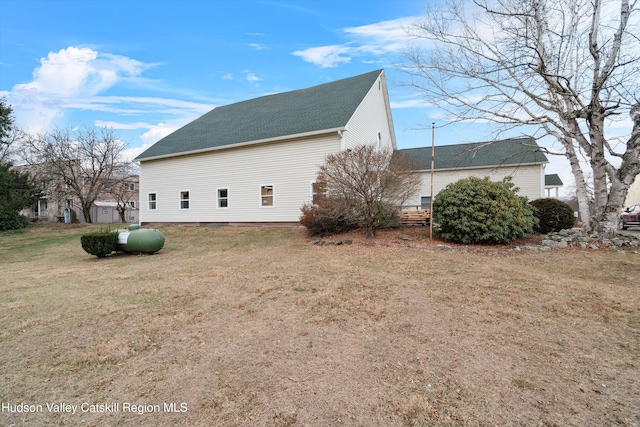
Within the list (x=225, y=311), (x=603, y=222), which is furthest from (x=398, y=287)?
(x=603, y=222)

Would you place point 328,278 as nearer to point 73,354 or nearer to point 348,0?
point 73,354

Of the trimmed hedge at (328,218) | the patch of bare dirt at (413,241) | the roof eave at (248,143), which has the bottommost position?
the patch of bare dirt at (413,241)

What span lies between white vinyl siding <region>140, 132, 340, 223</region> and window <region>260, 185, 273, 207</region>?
0.68 feet

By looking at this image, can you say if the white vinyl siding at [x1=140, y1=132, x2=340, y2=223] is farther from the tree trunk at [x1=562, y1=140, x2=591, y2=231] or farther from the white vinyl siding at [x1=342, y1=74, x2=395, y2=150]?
the tree trunk at [x1=562, y1=140, x2=591, y2=231]

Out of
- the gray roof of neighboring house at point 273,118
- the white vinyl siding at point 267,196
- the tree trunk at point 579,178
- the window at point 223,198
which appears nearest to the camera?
the tree trunk at point 579,178

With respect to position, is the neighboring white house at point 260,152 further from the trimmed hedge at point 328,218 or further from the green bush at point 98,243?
the green bush at point 98,243

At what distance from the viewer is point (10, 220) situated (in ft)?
66.8

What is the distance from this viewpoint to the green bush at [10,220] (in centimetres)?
1992

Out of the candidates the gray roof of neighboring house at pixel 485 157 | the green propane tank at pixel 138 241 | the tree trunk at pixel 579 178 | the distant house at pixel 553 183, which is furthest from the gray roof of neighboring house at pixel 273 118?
the distant house at pixel 553 183

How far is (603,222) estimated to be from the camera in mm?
9094

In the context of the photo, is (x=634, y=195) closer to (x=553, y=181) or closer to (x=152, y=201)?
(x=553, y=181)

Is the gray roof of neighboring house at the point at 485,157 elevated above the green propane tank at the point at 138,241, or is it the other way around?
the gray roof of neighboring house at the point at 485,157

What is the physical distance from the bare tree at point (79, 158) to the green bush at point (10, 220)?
11.5 feet

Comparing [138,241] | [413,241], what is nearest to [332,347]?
[413,241]
